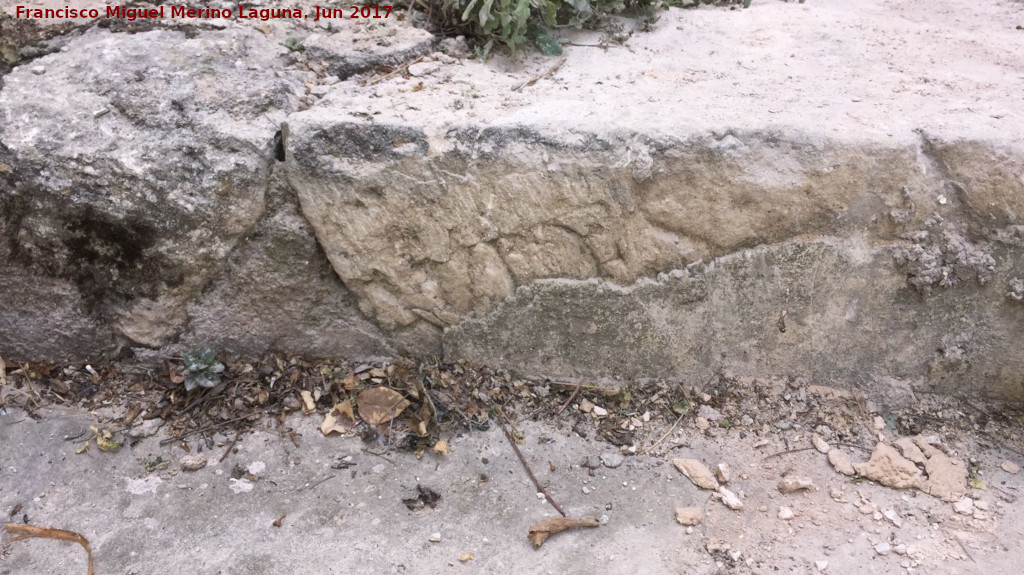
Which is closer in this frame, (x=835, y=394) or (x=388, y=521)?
(x=388, y=521)

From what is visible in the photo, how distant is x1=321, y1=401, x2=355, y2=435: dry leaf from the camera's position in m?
2.17

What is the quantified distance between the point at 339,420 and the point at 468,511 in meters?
0.52

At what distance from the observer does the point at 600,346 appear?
2.22 metres

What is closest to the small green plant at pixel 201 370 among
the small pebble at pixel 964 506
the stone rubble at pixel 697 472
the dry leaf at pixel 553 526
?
the dry leaf at pixel 553 526

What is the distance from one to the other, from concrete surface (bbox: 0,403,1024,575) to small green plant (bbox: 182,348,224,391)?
0.19 m

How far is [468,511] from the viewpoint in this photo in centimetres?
194

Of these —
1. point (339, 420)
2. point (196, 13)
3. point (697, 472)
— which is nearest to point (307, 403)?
point (339, 420)

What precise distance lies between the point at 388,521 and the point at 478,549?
257mm

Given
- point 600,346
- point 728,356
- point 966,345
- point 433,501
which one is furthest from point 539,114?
point 966,345

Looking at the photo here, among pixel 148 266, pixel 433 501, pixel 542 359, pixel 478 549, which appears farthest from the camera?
pixel 542 359

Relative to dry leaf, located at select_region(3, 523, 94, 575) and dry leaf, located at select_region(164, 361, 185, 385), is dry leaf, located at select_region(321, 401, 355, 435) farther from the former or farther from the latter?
dry leaf, located at select_region(3, 523, 94, 575)

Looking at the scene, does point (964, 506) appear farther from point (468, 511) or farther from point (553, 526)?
point (468, 511)

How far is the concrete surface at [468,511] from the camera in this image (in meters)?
1.80

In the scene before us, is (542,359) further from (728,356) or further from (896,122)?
(896,122)
